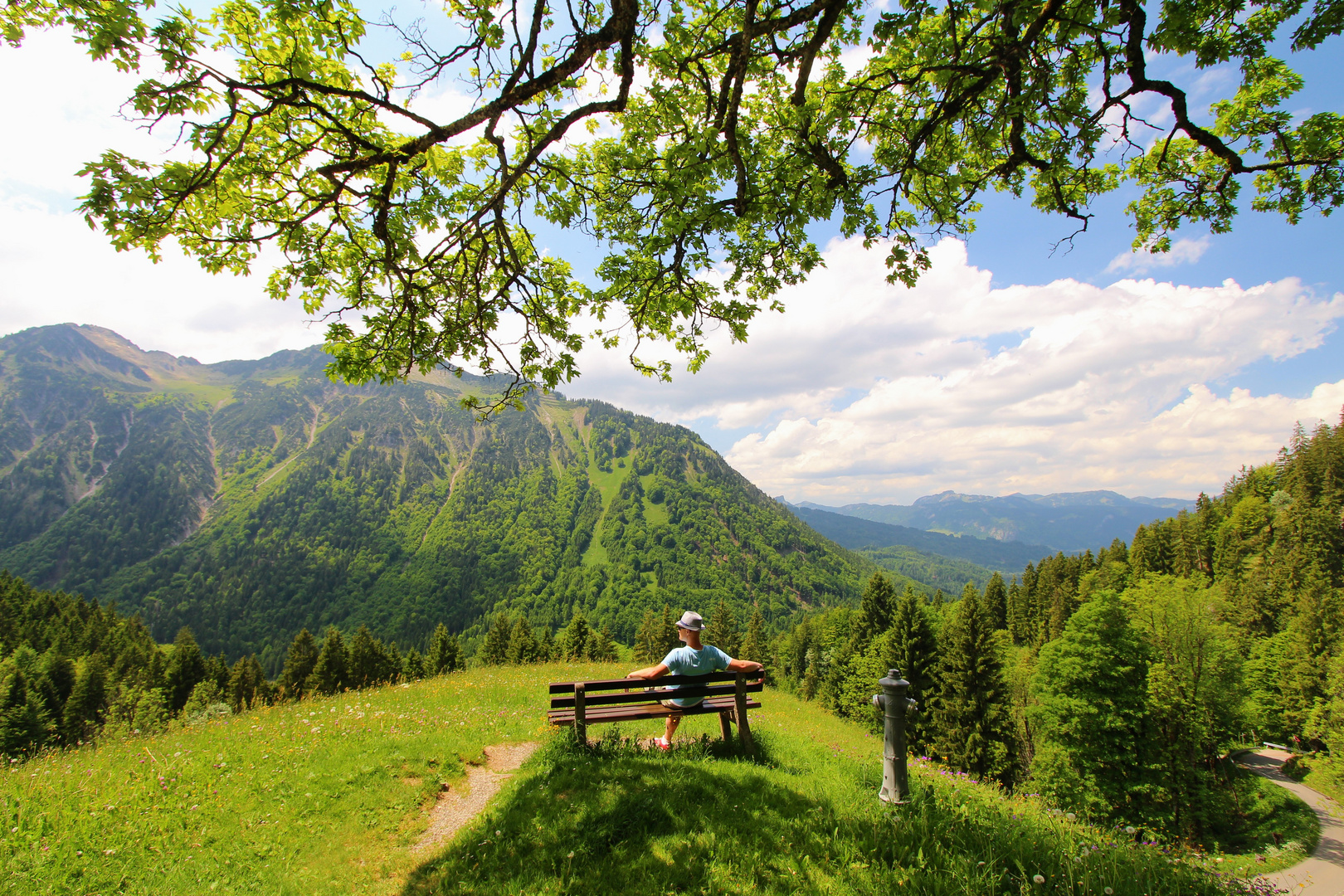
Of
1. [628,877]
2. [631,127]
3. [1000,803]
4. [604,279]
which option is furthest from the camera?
[604,279]

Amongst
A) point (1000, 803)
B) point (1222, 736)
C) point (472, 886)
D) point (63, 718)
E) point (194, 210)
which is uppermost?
point (194, 210)

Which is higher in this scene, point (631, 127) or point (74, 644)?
point (631, 127)

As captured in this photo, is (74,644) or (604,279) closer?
(604,279)

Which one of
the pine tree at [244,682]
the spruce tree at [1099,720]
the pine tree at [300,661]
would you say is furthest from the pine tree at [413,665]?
the spruce tree at [1099,720]

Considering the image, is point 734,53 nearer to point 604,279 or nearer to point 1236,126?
point 604,279

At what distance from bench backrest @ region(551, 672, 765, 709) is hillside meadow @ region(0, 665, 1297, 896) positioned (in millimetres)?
542

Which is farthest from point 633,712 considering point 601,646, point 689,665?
point 601,646

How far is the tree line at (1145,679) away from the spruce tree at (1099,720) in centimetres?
7

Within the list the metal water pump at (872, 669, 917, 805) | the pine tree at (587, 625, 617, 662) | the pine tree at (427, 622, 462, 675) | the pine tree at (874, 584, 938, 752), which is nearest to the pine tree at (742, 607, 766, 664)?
the pine tree at (587, 625, 617, 662)

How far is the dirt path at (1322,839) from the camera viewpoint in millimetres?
23016

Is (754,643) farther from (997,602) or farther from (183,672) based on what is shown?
(183,672)

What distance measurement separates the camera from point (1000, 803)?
243 inches

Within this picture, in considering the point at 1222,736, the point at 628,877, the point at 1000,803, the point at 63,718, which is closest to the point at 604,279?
the point at 628,877

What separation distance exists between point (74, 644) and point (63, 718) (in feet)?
71.9
